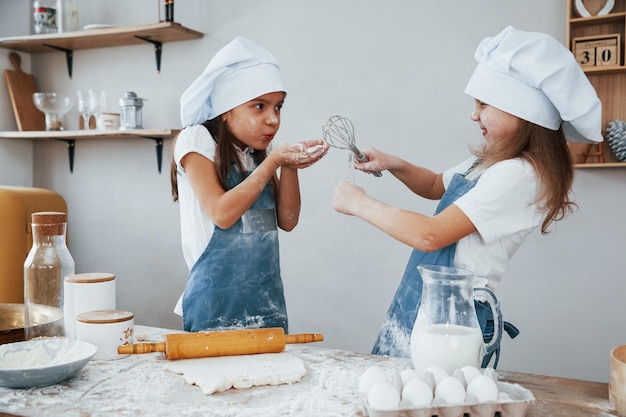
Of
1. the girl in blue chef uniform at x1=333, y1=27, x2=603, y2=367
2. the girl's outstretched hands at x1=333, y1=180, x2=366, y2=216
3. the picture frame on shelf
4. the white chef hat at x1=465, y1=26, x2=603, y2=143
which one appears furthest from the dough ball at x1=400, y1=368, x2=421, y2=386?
the picture frame on shelf

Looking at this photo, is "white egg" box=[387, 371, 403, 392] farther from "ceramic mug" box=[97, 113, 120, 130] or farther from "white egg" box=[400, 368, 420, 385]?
"ceramic mug" box=[97, 113, 120, 130]

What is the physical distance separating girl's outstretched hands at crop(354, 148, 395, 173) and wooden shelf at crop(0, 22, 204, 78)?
4.73 ft

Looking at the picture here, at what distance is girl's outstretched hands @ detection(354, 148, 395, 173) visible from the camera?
170 centimetres

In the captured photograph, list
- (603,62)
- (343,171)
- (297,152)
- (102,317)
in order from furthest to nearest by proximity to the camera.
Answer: (343,171)
(603,62)
(297,152)
(102,317)

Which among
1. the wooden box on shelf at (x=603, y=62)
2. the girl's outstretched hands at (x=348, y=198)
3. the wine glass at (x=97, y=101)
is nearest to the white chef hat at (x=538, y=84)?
the girl's outstretched hands at (x=348, y=198)

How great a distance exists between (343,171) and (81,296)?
5.17 feet

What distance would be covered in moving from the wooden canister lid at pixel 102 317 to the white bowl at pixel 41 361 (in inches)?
2.4

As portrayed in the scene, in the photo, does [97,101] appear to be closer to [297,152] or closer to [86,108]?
[86,108]

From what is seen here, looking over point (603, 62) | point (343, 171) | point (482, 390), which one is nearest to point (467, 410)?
point (482, 390)

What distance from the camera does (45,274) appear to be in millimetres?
1282

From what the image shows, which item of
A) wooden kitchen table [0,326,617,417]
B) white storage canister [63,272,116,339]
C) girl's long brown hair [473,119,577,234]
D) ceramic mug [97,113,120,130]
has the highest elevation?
ceramic mug [97,113,120,130]

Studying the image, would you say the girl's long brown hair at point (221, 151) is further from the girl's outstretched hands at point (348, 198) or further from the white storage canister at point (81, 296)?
the white storage canister at point (81, 296)

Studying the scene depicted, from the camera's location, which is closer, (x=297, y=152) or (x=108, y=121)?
(x=297, y=152)

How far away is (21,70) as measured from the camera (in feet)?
10.6
